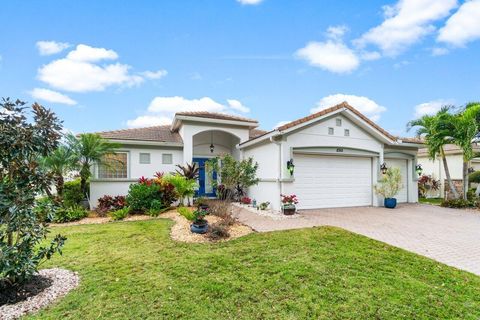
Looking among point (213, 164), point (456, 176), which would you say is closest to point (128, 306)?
point (213, 164)

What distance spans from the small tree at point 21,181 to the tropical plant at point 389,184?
1423cm

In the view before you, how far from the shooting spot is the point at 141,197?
1112cm

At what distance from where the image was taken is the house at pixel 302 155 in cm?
1184

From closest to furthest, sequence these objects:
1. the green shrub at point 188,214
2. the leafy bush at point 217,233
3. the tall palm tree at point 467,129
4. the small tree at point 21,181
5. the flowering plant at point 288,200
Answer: the small tree at point 21,181 < the leafy bush at point 217,233 < the green shrub at point 188,214 < the flowering plant at point 288,200 < the tall palm tree at point 467,129

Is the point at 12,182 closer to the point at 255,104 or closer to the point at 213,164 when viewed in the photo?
the point at 213,164

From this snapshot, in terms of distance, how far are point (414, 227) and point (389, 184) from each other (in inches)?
201

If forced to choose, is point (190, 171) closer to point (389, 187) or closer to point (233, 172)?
point (233, 172)

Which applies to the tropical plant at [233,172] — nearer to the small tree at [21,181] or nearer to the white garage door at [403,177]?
the small tree at [21,181]

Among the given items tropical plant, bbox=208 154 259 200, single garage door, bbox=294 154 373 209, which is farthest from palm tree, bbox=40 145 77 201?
single garage door, bbox=294 154 373 209

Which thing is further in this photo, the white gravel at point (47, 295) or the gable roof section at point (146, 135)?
the gable roof section at point (146, 135)

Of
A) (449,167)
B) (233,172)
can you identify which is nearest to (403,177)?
(449,167)

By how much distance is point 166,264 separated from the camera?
533cm

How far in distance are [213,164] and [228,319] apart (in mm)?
7088

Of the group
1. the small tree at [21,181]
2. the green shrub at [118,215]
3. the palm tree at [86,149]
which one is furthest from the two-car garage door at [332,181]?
the small tree at [21,181]
